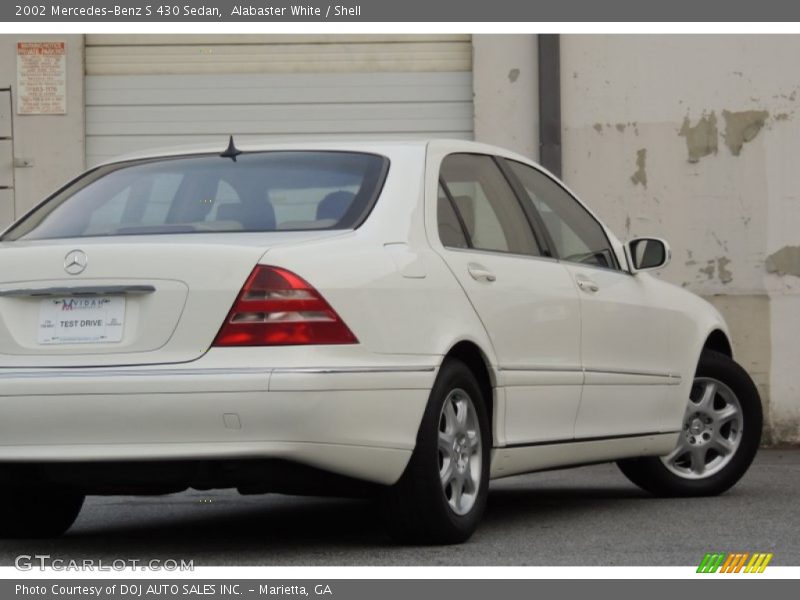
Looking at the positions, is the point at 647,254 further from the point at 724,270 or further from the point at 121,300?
the point at 724,270

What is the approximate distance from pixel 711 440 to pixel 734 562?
2.95 metres

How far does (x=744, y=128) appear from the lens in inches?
528

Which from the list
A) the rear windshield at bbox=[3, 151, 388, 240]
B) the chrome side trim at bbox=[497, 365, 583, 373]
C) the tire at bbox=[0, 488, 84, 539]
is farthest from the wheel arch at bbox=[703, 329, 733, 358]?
the tire at bbox=[0, 488, 84, 539]

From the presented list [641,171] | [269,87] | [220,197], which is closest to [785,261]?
[641,171]

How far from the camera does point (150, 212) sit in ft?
21.2

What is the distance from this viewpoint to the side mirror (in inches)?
323

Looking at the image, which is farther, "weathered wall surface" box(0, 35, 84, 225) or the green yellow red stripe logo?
"weathered wall surface" box(0, 35, 84, 225)

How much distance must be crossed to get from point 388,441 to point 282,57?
8.24 meters

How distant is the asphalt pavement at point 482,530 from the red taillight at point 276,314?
78 centimetres

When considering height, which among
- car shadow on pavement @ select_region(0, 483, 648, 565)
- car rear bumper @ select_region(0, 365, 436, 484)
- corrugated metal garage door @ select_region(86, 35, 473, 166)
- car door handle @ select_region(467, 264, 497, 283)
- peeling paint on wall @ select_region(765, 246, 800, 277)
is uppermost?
corrugated metal garage door @ select_region(86, 35, 473, 166)

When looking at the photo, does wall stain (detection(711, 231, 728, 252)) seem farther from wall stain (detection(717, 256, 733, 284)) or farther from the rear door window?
the rear door window

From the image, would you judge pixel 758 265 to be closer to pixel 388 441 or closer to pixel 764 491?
pixel 764 491

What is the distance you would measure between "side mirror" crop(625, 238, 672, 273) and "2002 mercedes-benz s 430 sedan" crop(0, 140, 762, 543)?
591 millimetres
